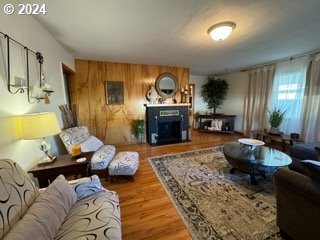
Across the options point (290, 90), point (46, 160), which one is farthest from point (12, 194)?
point (290, 90)

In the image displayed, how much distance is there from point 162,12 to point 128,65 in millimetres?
2626

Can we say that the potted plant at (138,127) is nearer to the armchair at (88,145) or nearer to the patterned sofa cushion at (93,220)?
the armchair at (88,145)

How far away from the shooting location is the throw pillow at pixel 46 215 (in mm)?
791

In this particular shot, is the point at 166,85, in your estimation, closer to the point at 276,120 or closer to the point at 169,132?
the point at 169,132

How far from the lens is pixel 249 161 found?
6.98 ft

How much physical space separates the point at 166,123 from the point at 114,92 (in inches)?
71.3

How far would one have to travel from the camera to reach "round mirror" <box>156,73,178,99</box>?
4.59 meters

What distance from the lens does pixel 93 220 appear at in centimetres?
105

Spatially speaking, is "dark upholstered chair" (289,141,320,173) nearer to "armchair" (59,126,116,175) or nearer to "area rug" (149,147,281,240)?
"area rug" (149,147,281,240)

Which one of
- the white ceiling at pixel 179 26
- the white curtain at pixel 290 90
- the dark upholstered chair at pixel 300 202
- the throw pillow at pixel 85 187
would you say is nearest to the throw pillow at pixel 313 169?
the dark upholstered chair at pixel 300 202

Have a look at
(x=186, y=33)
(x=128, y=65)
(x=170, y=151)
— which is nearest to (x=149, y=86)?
(x=128, y=65)

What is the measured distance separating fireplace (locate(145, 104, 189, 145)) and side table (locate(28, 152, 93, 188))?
8.53 ft

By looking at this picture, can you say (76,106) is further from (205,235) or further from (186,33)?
(205,235)

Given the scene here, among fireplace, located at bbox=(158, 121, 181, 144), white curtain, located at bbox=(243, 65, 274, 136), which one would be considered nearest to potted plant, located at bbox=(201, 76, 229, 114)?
white curtain, located at bbox=(243, 65, 274, 136)
